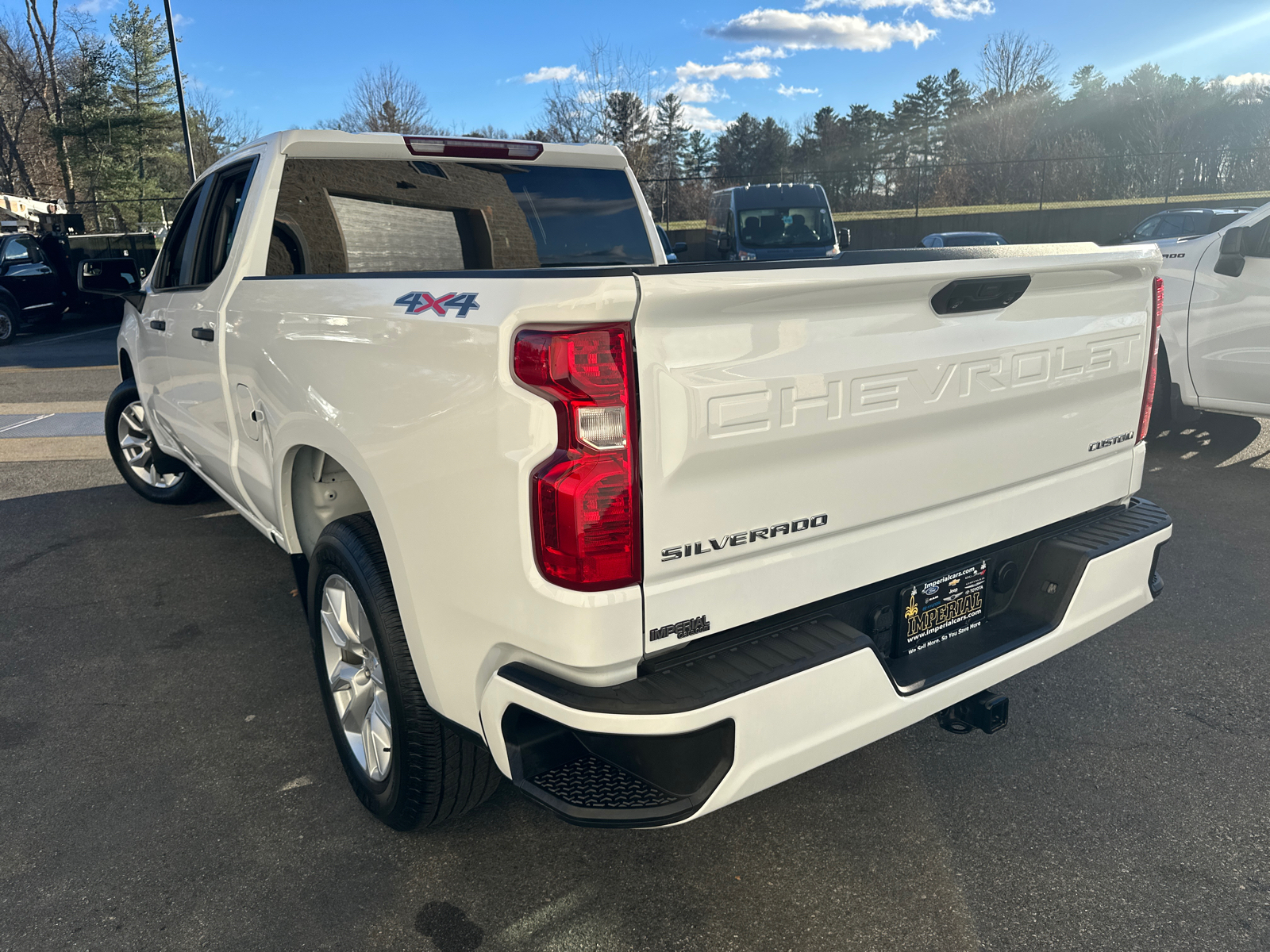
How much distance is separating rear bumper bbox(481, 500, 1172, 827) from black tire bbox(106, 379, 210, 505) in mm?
4784

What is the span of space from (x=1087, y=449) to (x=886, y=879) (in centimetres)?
137

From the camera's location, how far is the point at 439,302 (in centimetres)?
206

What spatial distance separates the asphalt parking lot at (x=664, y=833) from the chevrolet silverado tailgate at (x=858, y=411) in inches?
33.9

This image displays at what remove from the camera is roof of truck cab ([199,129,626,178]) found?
3650mm

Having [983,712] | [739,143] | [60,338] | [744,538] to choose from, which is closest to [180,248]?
[744,538]

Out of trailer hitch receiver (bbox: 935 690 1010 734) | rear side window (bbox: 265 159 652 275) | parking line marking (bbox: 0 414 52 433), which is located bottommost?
parking line marking (bbox: 0 414 52 433)

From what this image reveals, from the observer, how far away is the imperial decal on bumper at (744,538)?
1.88 metres

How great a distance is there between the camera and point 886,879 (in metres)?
2.45

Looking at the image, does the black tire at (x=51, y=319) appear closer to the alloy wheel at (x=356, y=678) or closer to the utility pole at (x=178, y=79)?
the utility pole at (x=178, y=79)

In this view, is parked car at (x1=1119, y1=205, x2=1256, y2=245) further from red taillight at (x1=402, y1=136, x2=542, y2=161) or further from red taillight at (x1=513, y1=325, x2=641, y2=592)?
red taillight at (x1=513, y1=325, x2=641, y2=592)

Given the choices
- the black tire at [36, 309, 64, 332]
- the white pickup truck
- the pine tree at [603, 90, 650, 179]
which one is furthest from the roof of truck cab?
the pine tree at [603, 90, 650, 179]

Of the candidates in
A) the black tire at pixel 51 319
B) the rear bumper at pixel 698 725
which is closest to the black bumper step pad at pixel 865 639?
the rear bumper at pixel 698 725

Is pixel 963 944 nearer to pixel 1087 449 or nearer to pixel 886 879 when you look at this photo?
pixel 886 879

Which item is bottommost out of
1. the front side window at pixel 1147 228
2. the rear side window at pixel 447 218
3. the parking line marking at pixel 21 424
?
the parking line marking at pixel 21 424
